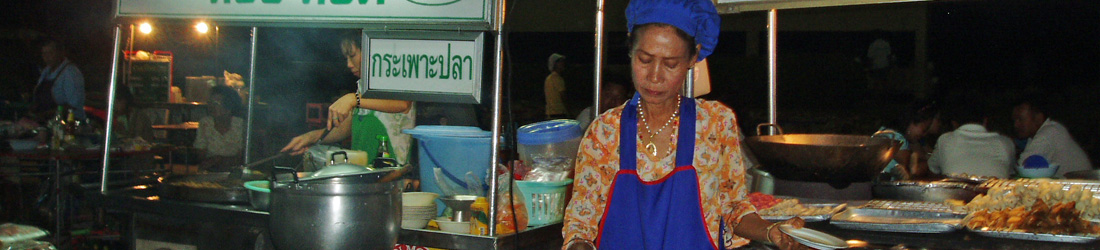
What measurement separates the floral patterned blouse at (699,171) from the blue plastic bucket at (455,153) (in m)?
0.93

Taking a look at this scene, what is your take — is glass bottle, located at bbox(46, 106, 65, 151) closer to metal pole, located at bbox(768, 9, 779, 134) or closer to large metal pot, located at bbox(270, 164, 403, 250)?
large metal pot, located at bbox(270, 164, 403, 250)

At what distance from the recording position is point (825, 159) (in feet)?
8.98

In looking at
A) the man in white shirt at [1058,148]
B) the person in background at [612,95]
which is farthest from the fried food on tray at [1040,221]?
the man in white shirt at [1058,148]

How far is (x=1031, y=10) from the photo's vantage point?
13.5 m

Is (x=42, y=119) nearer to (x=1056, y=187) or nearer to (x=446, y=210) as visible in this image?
(x=446, y=210)

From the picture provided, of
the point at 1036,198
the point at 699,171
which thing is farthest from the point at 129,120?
the point at 1036,198

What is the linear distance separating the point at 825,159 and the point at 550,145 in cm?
91

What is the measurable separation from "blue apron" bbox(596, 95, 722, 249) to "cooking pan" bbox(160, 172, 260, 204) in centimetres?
151

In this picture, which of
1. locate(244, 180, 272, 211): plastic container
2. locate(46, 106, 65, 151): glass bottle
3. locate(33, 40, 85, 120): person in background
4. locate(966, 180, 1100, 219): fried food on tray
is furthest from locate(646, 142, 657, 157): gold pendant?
Answer: locate(33, 40, 85, 120): person in background

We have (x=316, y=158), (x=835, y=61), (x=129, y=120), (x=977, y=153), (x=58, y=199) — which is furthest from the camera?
(x=835, y=61)

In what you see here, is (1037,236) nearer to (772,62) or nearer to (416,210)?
(772,62)

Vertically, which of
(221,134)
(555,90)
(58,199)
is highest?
(555,90)

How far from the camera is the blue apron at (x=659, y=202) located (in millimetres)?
1936

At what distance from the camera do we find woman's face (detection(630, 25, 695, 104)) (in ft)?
6.31
